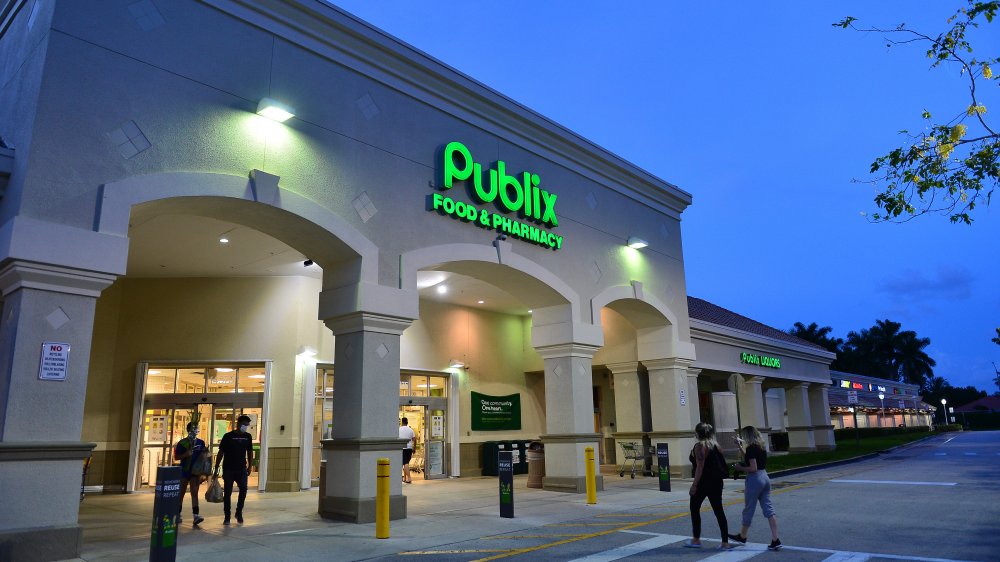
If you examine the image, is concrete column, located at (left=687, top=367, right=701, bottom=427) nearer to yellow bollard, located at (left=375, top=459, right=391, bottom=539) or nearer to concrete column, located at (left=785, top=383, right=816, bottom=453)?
yellow bollard, located at (left=375, top=459, right=391, bottom=539)

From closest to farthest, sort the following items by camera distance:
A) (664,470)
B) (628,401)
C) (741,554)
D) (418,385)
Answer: (741,554), (664,470), (418,385), (628,401)

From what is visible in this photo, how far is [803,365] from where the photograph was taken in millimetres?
33688

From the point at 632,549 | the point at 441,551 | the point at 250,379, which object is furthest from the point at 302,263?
the point at 632,549

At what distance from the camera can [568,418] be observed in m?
16.0

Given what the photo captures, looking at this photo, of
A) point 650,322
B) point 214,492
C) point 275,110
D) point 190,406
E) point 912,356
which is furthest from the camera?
point 912,356

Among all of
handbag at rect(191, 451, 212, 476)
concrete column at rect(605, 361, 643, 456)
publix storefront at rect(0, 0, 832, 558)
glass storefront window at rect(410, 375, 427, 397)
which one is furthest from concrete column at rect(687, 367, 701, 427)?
handbag at rect(191, 451, 212, 476)

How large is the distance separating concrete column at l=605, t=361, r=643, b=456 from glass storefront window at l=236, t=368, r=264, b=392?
1056 cm

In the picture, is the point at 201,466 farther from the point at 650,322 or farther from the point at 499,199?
the point at 650,322

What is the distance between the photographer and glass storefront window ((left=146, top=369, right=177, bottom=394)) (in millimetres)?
18047

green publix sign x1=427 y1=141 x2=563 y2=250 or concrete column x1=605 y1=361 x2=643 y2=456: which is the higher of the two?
green publix sign x1=427 y1=141 x2=563 y2=250

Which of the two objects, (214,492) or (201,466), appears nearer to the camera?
(201,466)

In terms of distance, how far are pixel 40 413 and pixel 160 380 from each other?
11.1 m

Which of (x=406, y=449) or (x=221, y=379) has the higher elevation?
(x=221, y=379)

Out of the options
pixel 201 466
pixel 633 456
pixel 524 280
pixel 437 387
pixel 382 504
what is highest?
pixel 524 280
